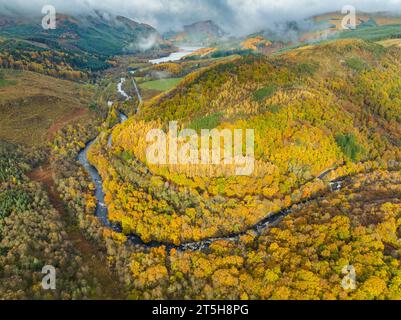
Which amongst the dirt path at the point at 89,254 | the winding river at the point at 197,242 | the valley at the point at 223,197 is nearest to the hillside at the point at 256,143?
the valley at the point at 223,197

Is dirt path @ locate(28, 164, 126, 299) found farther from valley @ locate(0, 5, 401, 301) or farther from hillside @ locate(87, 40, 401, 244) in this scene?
hillside @ locate(87, 40, 401, 244)

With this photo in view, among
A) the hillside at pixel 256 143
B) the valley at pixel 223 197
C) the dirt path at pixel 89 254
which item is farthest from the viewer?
the hillside at pixel 256 143

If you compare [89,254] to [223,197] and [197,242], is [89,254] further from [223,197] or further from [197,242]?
[223,197]

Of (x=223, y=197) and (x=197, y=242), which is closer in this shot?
(x=197, y=242)

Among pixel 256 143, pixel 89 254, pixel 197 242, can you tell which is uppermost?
pixel 256 143

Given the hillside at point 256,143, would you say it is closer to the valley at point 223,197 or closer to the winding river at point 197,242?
the valley at point 223,197

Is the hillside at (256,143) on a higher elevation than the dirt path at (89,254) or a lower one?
higher

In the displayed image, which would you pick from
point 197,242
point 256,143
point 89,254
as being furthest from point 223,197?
point 89,254

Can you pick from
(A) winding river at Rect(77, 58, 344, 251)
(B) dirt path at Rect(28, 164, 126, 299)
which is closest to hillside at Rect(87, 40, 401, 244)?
(A) winding river at Rect(77, 58, 344, 251)
